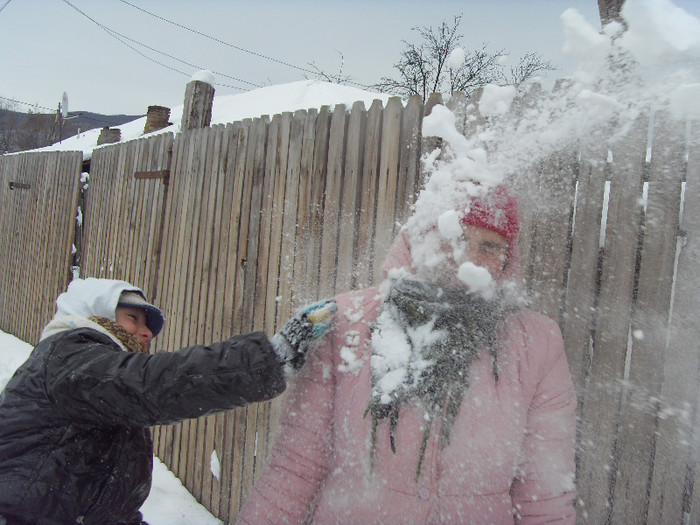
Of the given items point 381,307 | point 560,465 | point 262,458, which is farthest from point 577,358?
point 262,458

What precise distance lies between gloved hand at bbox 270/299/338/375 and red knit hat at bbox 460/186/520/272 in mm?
571

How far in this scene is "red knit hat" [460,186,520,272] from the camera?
4.77 ft

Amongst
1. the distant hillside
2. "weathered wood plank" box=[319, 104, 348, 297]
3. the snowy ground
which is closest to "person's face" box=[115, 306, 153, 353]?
"weathered wood plank" box=[319, 104, 348, 297]

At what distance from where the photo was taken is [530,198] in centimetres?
182

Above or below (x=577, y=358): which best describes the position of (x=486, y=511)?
below

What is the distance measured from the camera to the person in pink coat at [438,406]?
1318mm

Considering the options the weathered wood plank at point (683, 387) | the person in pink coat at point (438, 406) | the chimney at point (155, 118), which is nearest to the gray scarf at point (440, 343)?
the person in pink coat at point (438, 406)

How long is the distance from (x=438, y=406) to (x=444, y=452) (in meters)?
0.13

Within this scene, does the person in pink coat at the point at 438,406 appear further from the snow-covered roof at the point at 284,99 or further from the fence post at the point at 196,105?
the snow-covered roof at the point at 284,99

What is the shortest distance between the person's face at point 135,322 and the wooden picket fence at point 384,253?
872 mm

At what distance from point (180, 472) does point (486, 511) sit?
301 cm

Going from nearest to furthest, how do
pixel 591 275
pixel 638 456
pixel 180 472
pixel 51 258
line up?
pixel 638 456
pixel 591 275
pixel 180 472
pixel 51 258

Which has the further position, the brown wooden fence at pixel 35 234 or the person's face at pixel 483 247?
the brown wooden fence at pixel 35 234

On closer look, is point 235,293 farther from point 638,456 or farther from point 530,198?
point 638,456
